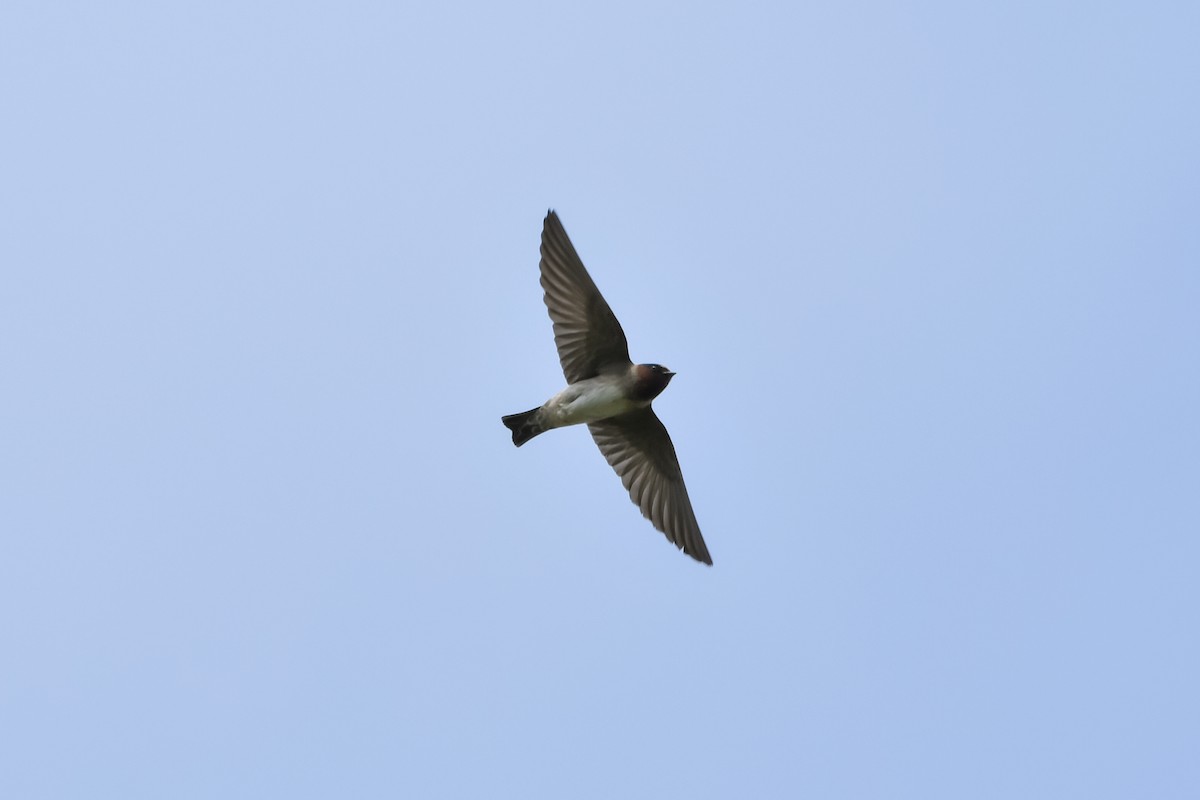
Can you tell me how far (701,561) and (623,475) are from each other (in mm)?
782

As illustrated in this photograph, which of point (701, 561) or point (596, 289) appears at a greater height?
point (596, 289)

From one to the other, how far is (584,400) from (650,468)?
2.95 ft

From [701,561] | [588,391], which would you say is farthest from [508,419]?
[701,561]

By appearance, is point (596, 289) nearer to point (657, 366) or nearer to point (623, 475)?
point (657, 366)

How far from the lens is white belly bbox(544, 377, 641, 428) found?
1154 cm

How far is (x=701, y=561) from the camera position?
39.1ft

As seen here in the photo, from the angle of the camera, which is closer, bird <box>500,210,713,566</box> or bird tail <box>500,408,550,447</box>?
bird <box>500,210,713,566</box>

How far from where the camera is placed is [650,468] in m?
12.2

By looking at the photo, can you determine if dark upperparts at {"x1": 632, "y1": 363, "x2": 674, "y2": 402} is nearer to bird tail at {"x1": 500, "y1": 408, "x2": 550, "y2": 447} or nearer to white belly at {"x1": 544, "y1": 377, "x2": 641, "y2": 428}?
white belly at {"x1": 544, "y1": 377, "x2": 641, "y2": 428}

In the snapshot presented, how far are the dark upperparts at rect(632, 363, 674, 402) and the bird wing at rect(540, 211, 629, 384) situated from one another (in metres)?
0.23

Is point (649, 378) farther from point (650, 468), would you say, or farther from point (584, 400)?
point (650, 468)

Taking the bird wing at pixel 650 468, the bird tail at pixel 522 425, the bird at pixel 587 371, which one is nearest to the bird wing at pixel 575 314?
the bird at pixel 587 371

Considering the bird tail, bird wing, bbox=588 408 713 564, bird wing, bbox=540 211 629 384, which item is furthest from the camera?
bird wing, bbox=588 408 713 564

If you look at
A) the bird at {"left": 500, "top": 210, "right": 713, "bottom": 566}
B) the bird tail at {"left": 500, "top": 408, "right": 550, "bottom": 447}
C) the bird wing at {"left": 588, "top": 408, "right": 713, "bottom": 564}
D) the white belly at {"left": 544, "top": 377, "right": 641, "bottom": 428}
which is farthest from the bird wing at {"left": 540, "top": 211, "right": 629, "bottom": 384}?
the bird wing at {"left": 588, "top": 408, "right": 713, "bottom": 564}
